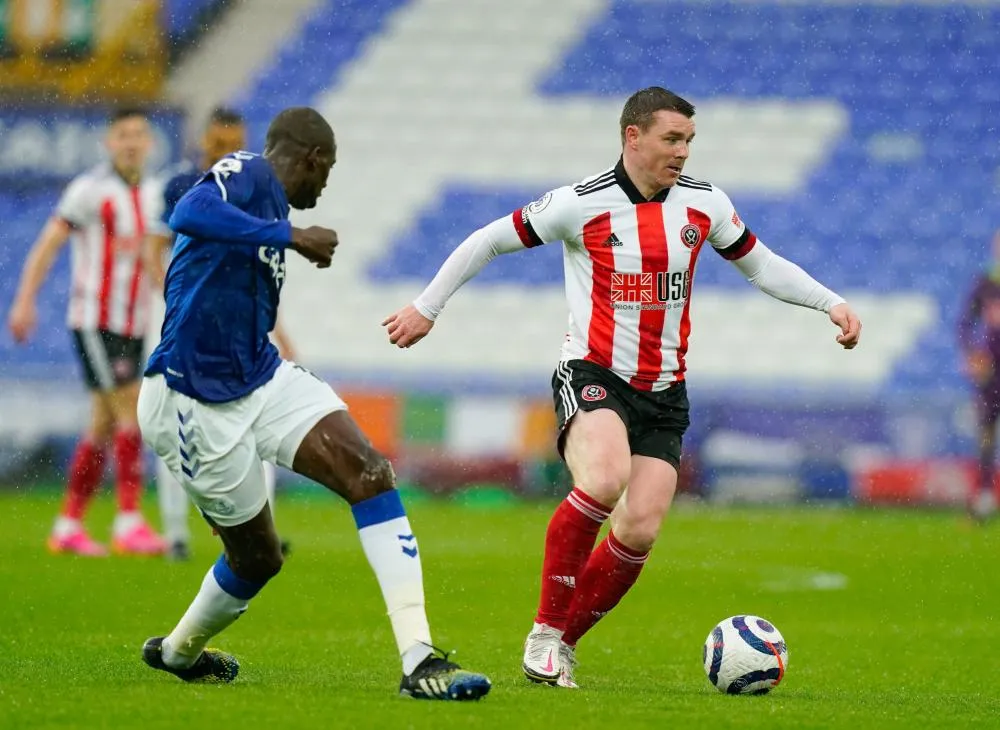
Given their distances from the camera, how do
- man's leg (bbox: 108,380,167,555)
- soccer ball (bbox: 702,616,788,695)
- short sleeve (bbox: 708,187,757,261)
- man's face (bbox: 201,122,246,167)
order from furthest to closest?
man's leg (bbox: 108,380,167,555)
man's face (bbox: 201,122,246,167)
short sleeve (bbox: 708,187,757,261)
soccer ball (bbox: 702,616,788,695)

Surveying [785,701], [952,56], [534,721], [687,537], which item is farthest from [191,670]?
[952,56]

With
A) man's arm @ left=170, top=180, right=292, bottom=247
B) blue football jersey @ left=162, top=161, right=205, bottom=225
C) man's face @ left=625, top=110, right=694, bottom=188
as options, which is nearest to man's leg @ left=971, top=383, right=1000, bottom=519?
blue football jersey @ left=162, top=161, right=205, bottom=225

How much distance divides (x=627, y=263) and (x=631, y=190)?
28 cm

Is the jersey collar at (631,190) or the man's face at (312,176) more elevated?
the jersey collar at (631,190)

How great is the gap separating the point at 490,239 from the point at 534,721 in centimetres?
205

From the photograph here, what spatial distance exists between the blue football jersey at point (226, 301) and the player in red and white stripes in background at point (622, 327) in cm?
86

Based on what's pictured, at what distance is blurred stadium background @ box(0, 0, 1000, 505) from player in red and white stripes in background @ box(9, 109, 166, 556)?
636 cm

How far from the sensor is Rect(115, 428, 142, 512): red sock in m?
10.6

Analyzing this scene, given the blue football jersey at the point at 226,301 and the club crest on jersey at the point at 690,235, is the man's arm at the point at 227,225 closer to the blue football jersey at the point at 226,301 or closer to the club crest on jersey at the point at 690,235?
the blue football jersey at the point at 226,301

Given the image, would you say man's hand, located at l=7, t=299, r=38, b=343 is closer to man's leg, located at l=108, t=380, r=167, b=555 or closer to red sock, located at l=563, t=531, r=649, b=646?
man's leg, located at l=108, t=380, r=167, b=555

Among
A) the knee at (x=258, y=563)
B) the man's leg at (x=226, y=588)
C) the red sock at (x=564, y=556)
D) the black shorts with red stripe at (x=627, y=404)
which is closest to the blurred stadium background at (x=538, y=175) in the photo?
the black shorts with red stripe at (x=627, y=404)

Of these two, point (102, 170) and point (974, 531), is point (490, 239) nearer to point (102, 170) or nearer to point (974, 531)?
point (102, 170)

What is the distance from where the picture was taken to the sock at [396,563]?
513 cm

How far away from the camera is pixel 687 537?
1348 cm
